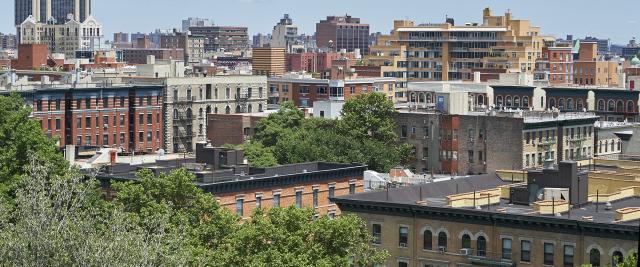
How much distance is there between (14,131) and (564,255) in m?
33.7

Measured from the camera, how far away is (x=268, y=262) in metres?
67.6

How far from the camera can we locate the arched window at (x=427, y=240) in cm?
7681

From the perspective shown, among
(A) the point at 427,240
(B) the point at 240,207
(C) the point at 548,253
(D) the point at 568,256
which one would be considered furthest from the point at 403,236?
(B) the point at 240,207

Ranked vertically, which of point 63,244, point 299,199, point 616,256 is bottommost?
point 616,256

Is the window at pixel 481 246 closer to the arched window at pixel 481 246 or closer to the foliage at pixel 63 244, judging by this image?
the arched window at pixel 481 246

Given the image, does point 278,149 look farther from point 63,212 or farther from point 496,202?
point 63,212

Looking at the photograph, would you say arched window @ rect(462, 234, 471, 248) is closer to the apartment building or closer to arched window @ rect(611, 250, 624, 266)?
the apartment building

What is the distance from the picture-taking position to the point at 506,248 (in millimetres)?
74125

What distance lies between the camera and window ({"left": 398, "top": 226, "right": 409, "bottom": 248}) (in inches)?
3063

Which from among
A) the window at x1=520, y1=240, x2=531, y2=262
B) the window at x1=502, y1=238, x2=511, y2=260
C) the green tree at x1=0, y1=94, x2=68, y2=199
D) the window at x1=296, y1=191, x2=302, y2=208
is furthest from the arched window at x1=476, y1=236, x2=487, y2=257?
the green tree at x1=0, y1=94, x2=68, y2=199

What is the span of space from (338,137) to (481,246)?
5504 centimetres

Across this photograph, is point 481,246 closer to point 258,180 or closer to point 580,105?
point 258,180

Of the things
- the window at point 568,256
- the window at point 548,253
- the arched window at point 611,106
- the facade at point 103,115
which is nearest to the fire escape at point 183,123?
the facade at point 103,115

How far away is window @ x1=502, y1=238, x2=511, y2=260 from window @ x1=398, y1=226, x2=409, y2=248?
5.69 m
